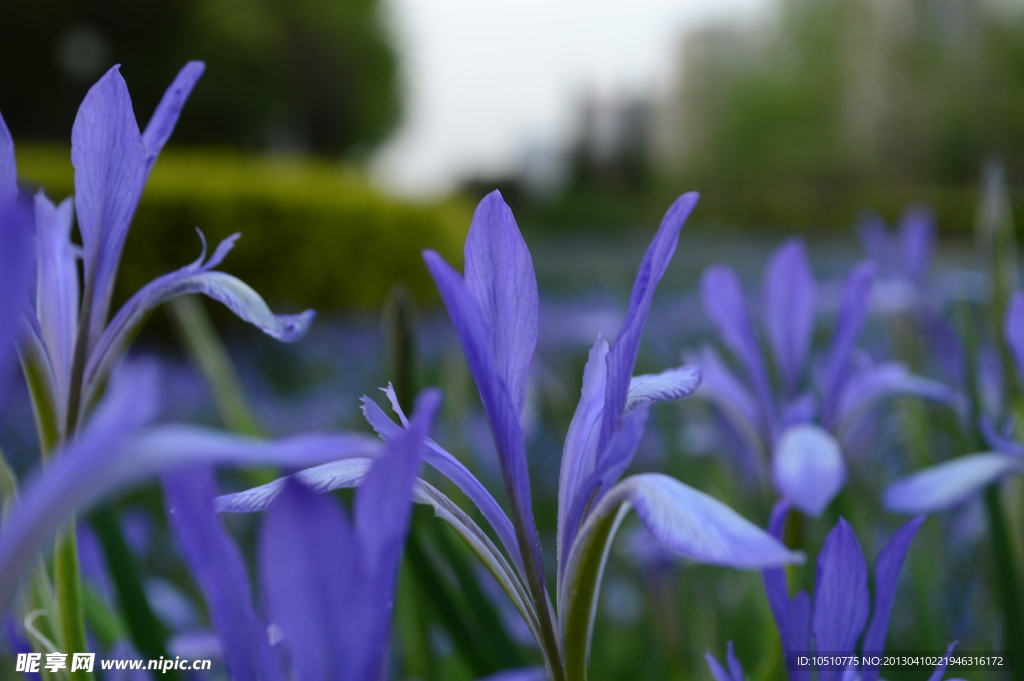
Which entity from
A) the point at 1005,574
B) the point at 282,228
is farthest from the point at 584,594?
the point at 282,228

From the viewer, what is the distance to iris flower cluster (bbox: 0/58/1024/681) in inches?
7.9

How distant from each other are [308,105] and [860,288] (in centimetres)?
1737

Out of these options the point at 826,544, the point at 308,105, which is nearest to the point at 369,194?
the point at 826,544

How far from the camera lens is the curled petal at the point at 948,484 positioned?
1.62 ft

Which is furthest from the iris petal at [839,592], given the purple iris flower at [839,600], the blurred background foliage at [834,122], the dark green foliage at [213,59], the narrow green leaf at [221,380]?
the blurred background foliage at [834,122]

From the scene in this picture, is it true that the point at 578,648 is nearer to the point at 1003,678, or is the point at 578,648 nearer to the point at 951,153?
the point at 1003,678

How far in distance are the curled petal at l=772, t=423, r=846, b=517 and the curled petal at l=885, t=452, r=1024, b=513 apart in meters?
0.04

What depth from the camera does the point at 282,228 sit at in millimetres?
5414

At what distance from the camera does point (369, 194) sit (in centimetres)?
636

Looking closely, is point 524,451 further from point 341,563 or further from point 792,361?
point 792,361

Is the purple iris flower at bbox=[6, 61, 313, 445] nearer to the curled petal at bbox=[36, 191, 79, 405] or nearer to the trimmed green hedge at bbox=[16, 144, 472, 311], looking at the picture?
the curled petal at bbox=[36, 191, 79, 405]

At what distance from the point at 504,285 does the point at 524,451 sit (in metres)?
0.07

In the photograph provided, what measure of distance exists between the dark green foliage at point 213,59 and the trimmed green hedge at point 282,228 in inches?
257

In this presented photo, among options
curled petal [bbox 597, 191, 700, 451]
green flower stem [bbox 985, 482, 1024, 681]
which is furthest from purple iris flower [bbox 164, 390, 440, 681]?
green flower stem [bbox 985, 482, 1024, 681]
